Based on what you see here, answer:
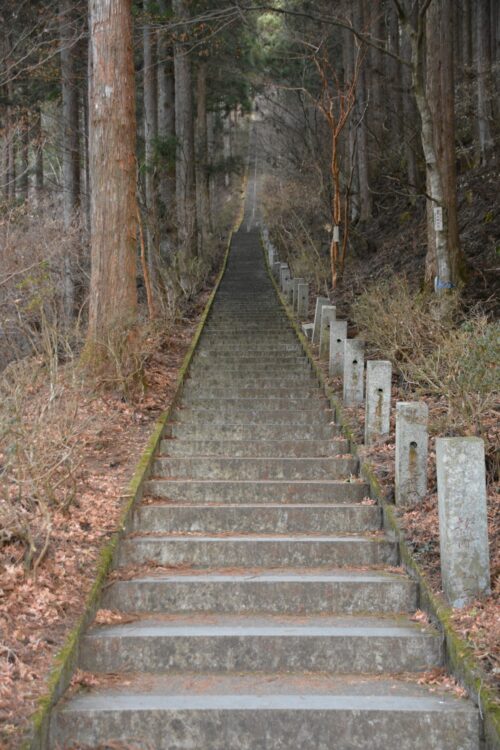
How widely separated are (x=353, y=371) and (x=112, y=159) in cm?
424

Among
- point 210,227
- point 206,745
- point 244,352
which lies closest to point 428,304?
point 244,352

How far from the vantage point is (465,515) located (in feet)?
16.2

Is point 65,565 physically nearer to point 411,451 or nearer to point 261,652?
point 261,652

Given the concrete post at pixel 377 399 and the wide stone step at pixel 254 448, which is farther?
the wide stone step at pixel 254 448

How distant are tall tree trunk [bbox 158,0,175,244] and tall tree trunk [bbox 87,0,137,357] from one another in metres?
8.58

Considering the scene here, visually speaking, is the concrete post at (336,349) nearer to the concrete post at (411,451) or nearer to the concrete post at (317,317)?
the concrete post at (317,317)

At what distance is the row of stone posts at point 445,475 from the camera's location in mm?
4918

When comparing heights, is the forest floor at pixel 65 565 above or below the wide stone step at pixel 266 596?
above

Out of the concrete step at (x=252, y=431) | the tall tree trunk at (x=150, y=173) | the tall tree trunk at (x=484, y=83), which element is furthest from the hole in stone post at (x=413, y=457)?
the tall tree trunk at (x=484, y=83)

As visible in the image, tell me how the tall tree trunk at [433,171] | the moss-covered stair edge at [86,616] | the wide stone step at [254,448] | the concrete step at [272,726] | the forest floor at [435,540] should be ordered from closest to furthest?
the moss-covered stair edge at [86,616] → the concrete step at [272,726] → the forest floor at [435,540] → the wide stone step at [254,448] → the tall tree trunk at [433,171]

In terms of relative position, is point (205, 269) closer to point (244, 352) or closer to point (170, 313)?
point (170, 313)

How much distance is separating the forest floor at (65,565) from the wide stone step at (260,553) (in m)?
0.36

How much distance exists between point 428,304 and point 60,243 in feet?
28.2

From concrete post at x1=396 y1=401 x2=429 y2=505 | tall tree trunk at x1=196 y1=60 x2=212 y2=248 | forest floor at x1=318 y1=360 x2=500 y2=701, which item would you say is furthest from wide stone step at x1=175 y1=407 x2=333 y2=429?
tall tree trunk at x1=196 y1=60 x2=212 y2=248
